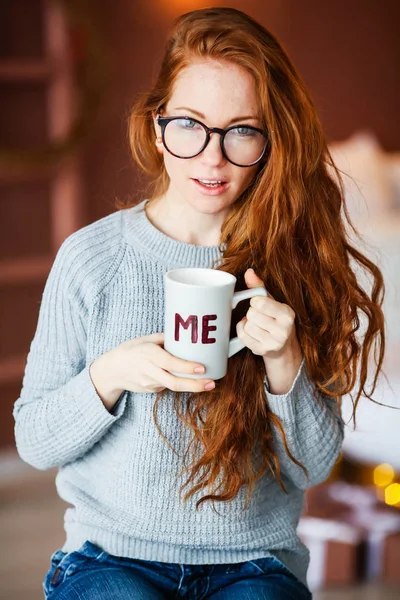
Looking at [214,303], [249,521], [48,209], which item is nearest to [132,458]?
[249,521]

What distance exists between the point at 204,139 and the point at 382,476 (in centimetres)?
148

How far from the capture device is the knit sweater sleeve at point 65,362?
3.55 feet

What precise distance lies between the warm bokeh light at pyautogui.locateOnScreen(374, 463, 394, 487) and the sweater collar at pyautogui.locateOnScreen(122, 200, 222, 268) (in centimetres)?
124

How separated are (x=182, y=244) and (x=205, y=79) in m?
0.25

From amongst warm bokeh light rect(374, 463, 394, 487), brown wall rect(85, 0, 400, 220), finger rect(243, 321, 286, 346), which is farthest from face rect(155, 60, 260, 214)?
brown wall rect(85, 0, 400, 220)

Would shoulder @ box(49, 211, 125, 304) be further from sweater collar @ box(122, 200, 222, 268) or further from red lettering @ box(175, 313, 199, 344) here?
red lettering @ box(175, 313, 199, 344)

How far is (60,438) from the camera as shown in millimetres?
1098

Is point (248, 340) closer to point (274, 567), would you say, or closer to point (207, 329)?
point (207, 329)

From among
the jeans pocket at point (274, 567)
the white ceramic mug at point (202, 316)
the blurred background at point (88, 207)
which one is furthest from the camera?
the blurred background at point (88, 207)

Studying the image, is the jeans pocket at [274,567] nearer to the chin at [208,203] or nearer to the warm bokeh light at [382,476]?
the chin at [208,203]

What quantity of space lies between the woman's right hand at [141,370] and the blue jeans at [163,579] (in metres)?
0.22

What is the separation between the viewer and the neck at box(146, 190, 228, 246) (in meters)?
1.15

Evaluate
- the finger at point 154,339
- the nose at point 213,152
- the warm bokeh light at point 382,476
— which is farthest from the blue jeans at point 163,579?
the warm bokeh light at point 382,476

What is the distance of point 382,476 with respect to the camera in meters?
2.19
